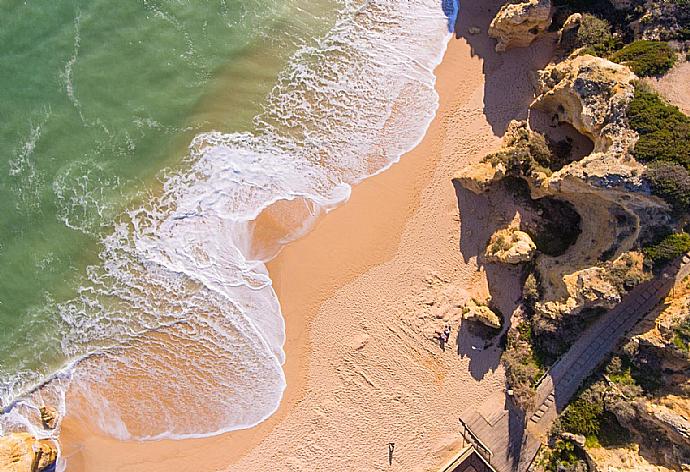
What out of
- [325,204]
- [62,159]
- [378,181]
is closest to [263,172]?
[325,204]

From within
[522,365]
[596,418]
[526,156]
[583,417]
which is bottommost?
[583,417]

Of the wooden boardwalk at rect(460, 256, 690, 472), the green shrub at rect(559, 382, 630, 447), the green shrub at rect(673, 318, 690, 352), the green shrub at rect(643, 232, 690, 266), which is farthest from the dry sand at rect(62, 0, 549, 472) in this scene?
the green shrub at rect(673, 318, 690, 352)

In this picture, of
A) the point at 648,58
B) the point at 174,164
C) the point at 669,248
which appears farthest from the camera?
the point at 174,164

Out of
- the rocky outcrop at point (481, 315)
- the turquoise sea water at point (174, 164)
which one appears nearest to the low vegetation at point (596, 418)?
the rocky outcrop at point (481, 315)

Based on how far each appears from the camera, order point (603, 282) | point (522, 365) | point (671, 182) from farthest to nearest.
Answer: point (522, 365), point (603, 282), point (671, 182)

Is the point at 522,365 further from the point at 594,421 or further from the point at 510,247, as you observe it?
the point at 510,247

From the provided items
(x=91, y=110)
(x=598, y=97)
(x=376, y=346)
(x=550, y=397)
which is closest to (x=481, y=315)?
(x=550, y=397)

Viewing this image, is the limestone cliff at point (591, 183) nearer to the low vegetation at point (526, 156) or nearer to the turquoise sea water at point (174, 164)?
the low vegetation at point (526, 156)
